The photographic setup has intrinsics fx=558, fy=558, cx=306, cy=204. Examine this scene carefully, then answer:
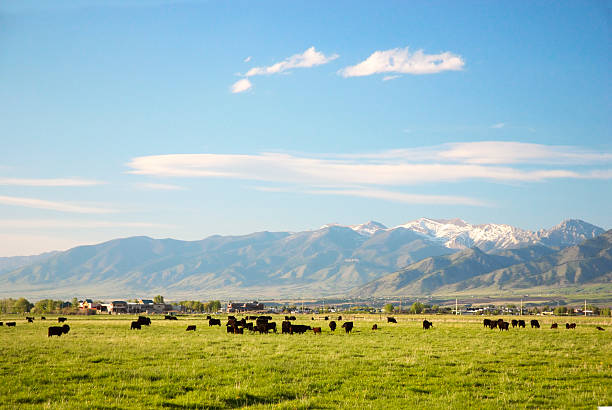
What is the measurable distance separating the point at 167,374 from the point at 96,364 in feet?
17.8

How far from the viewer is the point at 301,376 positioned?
24.6 m

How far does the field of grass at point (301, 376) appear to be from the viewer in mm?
19891

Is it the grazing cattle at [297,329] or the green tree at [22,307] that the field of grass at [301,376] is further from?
the green tree at [22,307]

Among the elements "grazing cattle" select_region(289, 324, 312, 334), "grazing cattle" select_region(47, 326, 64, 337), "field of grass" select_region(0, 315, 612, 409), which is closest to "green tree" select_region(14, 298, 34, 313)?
"grazing cattle" select_region(47, 326, 64, 337)

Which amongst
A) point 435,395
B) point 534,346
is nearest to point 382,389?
point 435,395

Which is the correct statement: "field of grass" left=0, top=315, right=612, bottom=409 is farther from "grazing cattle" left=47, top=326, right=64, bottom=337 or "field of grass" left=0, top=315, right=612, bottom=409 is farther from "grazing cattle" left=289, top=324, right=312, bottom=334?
"grazing cattle" left=289, top=324, right=312, bottom=334

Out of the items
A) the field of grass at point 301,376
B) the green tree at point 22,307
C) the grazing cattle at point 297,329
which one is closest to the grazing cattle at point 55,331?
the field of grass at point 301,376

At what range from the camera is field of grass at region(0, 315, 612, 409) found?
1989 centimetres

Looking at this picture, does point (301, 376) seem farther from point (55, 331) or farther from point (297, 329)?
point (55, 331)

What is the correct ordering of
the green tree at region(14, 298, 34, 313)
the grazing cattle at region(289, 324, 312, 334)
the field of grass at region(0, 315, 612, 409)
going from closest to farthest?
the field of grass at region(0, 315, 612, 409) < the grazing cattle at region(289, 324, 312, 334) < the green tree at region(14, 298, 34, 313)

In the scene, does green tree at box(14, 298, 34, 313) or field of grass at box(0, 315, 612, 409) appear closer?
field of grass at box(0, 315, 612, 409)

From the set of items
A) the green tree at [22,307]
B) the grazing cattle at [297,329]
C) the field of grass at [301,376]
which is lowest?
the green tree at [22,307]

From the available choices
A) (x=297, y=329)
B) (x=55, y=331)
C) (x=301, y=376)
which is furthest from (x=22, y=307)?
(x=301, y=376)

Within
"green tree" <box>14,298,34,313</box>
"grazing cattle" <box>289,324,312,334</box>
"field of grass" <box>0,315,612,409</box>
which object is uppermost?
"field of grass" <box>0,315,612,409</box>
